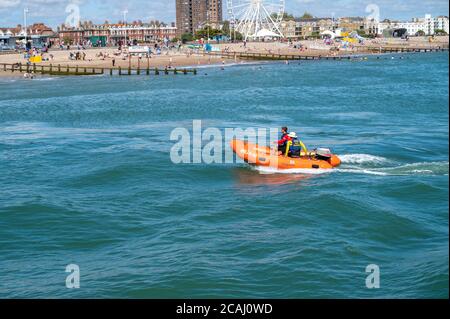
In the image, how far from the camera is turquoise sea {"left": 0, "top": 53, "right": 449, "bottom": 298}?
1574 centimetres

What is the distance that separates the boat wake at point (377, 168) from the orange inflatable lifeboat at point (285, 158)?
0.19 meters

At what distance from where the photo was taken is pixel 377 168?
26.0m

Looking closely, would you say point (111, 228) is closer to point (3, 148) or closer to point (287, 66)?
point (3, 148)

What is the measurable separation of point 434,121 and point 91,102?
26138 millimetres

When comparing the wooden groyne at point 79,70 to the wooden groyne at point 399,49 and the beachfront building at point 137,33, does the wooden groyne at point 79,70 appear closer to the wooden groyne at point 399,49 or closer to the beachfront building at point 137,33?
the wooden groyne at point 399,49

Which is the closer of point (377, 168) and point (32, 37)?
point (377, 168)

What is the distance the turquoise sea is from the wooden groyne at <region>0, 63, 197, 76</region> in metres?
35.0

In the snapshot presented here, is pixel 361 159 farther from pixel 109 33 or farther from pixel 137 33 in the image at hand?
pixel 137 33

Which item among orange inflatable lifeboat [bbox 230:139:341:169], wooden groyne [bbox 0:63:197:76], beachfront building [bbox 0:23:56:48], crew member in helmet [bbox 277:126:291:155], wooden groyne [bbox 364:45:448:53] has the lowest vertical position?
orange inflatable lifeboat [bbox 230:139:341:169]

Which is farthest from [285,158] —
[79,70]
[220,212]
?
[79,70]

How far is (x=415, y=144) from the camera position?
30.8 meters

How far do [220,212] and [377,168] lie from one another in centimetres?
808

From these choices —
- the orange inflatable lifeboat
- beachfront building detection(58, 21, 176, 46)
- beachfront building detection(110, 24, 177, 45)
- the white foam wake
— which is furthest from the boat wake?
beachfront building detection(110, 24, 177, 45)

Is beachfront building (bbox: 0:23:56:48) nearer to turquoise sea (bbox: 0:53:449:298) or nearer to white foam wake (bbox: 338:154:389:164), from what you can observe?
turquoise sea (bbox: 0:53:449:298)
